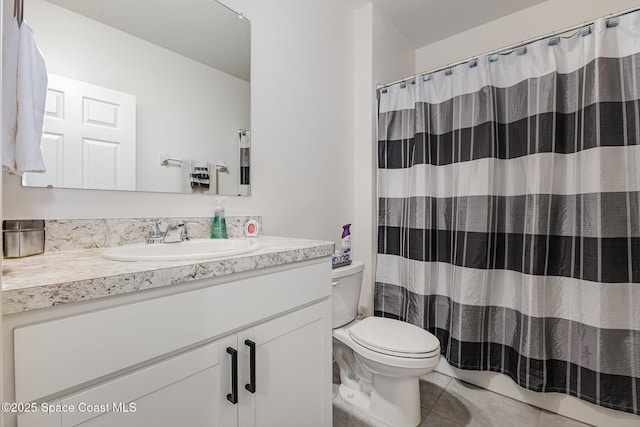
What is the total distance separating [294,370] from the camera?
100 centimetres

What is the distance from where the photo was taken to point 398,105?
203 centimetres

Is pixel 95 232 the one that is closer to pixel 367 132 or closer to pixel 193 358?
pixel 193 358

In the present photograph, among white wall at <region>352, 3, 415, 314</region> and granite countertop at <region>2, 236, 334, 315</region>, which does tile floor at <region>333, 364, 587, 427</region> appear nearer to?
white wall at <region>352, 3, 415, 314</region>

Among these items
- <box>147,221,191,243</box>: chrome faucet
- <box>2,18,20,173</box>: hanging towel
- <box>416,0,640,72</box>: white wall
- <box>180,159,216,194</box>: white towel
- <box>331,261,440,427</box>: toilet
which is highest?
<box>416,0,640,72</box>: white wall

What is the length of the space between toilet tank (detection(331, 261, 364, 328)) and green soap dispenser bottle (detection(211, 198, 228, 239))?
57cm

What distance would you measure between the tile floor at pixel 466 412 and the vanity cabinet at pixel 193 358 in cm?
49

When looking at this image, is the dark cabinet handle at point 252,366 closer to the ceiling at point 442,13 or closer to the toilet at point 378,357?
the toilet at point 378,357

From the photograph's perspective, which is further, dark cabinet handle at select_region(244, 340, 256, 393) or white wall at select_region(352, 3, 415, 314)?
white wall at select_region(352, 3, 415, 314)

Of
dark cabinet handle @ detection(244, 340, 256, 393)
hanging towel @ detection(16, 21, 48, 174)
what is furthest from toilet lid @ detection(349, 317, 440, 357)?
hanging towel @ detection(16, 21, 48, 174)

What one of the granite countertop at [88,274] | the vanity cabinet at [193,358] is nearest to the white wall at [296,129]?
the granite countertop at [88,274]

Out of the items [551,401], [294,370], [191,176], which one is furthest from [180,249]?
[551,401]

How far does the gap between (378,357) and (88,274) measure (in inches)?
45.9

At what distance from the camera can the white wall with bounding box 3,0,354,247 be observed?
1417 mm

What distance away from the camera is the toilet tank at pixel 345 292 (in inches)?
60.6
